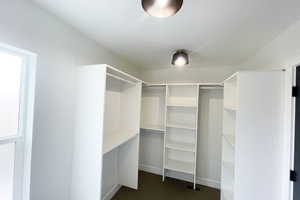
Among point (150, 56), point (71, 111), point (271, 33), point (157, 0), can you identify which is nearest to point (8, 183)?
point (71, 111)

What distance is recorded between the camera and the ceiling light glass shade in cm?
100

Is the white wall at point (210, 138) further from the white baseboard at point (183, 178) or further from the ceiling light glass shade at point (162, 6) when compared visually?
the ceiling light glass shade at point (162, 6)

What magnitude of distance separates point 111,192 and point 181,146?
1495 millimetres

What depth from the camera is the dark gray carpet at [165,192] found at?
2.50m

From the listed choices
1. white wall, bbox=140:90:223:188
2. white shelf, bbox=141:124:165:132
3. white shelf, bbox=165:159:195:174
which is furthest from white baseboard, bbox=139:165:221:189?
white shelf, bbox=141:124:165:132

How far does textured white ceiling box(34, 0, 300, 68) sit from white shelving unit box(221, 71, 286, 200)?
49cm

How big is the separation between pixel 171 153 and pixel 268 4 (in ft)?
9.22

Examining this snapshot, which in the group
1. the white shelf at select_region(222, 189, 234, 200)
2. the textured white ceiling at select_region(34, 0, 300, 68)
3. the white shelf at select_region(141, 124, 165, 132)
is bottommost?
the white shelf at select_region(222, 189, 234, 200)

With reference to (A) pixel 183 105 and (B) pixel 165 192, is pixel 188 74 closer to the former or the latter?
(A) pixel 183 105

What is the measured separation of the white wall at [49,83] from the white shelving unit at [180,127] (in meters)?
1.83

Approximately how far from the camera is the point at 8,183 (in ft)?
4.09

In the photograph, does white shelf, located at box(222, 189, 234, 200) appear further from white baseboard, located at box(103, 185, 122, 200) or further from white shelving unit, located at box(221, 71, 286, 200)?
white baseboard, located at box(103, 185, 122, 200)

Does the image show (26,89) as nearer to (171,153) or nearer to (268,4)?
(268,4)

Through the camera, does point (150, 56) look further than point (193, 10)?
Yes
